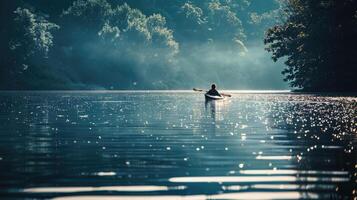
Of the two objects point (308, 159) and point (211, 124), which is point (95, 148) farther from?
point (211, 124)

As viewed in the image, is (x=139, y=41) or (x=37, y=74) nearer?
(x=37, y=74)

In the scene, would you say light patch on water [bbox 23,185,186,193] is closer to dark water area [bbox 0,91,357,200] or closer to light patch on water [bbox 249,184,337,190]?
dark water area [bbox 0,91,357,200]

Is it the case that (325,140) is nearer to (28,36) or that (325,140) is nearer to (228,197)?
(228,197)

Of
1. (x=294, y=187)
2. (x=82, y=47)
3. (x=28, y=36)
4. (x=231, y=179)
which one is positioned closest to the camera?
(x=294, y=187)

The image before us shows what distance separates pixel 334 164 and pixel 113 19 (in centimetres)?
16223

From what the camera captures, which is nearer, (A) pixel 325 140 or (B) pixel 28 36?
(A) pixel 325 140

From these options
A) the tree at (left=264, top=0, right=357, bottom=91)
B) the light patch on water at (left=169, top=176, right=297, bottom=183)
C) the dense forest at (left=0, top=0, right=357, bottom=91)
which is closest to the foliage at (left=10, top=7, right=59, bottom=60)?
the dense forest at (left=0, top=0, right=357, bottom=91)

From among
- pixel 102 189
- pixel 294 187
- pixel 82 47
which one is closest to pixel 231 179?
pixel 294 187

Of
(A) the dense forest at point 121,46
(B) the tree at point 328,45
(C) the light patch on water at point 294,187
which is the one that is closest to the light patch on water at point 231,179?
(C) the light patch on water at point 294,187

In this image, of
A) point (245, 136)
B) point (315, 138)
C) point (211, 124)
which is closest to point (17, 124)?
point (211, 124)

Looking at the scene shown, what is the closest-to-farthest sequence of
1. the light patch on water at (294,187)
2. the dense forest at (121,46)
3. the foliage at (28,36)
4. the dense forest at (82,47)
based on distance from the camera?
the light patch on water at (294,187) → the dense forest at (121,46) → the foliage at (28,36) → the dense forest at (82,47)

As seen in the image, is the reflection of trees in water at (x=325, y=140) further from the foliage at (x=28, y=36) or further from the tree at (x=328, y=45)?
the foliage at (x=28, y=36)

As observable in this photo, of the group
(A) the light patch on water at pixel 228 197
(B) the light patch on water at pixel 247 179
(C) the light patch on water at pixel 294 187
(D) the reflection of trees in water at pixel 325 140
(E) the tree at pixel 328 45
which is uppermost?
(E) the tree at pixel 328 45

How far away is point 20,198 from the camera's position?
1684 cm
